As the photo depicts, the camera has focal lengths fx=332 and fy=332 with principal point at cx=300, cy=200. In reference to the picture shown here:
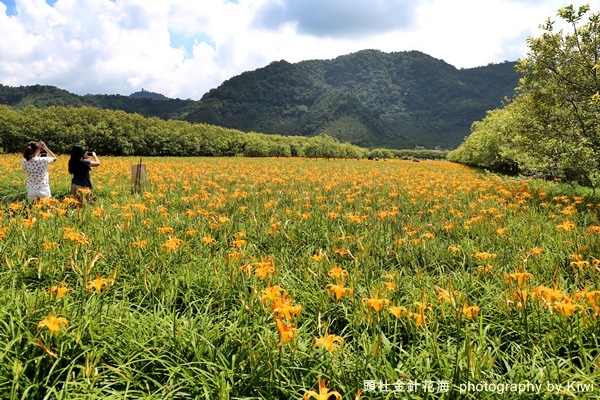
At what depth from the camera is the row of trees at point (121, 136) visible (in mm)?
34125

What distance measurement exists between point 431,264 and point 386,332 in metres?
1.83

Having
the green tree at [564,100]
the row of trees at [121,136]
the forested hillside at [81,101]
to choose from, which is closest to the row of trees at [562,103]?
the green tree at [564,100]

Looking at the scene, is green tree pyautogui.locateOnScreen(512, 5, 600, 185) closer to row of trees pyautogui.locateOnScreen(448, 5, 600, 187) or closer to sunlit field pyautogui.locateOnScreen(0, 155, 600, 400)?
row of trees pyautogui.locateOnScreen(448, 5, 600, 187)

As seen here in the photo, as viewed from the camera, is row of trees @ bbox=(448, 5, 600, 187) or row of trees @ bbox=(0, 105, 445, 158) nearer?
row of trees @ bbox=(448, 5, 600, 187)

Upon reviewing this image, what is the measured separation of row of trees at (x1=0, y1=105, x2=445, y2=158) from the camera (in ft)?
112

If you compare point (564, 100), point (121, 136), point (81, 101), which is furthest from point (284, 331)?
point (81, 101)

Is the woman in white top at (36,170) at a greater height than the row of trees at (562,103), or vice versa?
the row of trees at (562,103)

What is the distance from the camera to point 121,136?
129ft

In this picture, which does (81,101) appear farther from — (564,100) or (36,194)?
(564,100)

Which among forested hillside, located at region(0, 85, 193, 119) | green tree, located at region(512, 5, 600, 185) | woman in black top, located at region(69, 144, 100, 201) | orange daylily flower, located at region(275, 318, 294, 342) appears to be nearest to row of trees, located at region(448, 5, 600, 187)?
green tree, located at region(512, 5, 600, 185)

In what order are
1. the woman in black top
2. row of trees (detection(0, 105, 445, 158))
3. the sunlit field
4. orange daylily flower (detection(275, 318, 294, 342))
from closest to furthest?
orange daylily flower (detection(275, 318, 294, 342)) → the sunlit field → the woman in black top → row of trees (detection(0, 105, 445, 158))

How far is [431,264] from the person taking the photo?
4281mm

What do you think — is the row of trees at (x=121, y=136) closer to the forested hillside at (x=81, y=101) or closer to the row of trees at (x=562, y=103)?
the row of trees at (x=562, y=103)

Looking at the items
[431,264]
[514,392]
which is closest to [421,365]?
[514,392]
